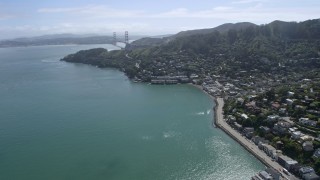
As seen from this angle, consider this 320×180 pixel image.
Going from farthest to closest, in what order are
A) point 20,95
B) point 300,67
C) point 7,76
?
point 7,76
point 300,67
point 20,95

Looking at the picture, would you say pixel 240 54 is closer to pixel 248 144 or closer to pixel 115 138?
pixel 248 144

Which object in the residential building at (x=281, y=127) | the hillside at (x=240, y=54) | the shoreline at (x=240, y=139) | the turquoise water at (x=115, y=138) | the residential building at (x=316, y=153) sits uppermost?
the hillside at (x=240, y=54)

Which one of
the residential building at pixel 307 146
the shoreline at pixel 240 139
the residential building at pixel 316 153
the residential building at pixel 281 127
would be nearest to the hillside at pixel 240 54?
the shoreline at pixel 240 139

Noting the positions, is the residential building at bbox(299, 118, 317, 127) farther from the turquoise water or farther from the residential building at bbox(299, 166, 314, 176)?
the residential building at bbox(299, 166, 314, 176)

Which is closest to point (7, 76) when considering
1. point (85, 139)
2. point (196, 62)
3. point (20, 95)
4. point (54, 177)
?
point (20, 95)

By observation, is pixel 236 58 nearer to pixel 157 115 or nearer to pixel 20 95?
pixel 157 115

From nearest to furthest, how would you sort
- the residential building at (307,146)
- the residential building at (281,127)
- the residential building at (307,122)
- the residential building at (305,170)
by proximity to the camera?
the residential building at (305,170), the residential building at (307,146), the residential building at (281,127), the residential building at (307,122)

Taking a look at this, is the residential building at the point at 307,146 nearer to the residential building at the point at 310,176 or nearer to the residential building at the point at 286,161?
the residential building at the point at 286,161
